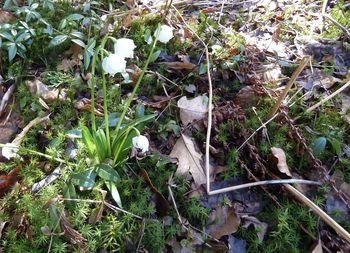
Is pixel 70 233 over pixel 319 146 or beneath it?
beneath

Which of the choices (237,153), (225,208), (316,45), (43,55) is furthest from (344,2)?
(43,55)

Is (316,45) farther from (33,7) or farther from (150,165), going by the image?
(33,7)

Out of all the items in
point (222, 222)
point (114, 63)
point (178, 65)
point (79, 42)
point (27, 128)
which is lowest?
point (222, 222)

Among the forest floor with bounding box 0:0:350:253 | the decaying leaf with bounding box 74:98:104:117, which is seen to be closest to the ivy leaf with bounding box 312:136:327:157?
the forest floor with bounding box 0:0:350:253

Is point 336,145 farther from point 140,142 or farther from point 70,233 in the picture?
point 70,233

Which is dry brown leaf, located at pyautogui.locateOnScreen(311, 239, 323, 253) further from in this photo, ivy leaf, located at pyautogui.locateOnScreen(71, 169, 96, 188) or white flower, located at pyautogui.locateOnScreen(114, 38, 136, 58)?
white flower, located at pyautogui.locateOnScreen(114, 38, 136, 58)

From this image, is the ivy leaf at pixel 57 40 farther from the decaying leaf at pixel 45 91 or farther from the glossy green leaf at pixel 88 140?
the glossy green leaf at pixel 88 140

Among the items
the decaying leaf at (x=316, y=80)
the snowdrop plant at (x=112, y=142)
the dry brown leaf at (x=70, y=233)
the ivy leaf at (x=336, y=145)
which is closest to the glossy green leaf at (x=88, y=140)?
the snowdrop plant at (x=112, y=142)

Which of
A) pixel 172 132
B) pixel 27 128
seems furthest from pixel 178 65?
pixel 27 128
